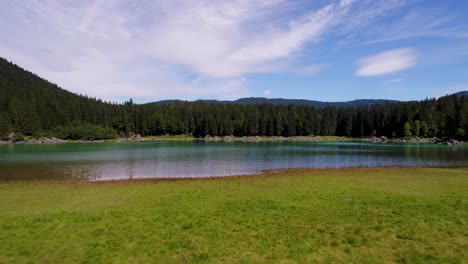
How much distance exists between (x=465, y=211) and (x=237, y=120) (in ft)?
576

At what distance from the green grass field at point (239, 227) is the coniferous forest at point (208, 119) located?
141976 millimetres

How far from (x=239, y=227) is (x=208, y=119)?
16949cm

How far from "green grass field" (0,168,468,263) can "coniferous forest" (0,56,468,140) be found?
141976 mm

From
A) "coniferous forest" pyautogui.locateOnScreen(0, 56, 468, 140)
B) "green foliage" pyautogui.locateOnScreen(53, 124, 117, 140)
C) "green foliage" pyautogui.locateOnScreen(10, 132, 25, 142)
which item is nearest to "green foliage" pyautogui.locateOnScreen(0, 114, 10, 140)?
"coniferous forest" pyautogui.locateOnScreen(0, 56, 468, 140)

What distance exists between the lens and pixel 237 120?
622 feet

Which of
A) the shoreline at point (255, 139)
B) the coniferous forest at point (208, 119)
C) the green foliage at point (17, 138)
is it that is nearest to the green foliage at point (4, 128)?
the coniferous forest at point (208, 119)

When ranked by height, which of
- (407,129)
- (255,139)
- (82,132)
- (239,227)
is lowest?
(255,139)

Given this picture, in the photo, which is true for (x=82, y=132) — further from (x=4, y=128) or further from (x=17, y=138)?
(x=4, y=128)

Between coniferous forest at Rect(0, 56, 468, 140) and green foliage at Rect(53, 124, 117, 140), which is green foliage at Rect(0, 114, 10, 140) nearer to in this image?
coniferous forest at Rect(0, 56, 468, 140)

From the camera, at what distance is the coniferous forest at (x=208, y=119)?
143688mm

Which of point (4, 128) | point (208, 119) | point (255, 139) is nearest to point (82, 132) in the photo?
point (4, 128)

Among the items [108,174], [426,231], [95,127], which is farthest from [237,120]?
[426,231]

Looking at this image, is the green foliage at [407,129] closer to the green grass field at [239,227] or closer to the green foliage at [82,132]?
the green grass field at [239,227]

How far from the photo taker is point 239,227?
1269 cm
